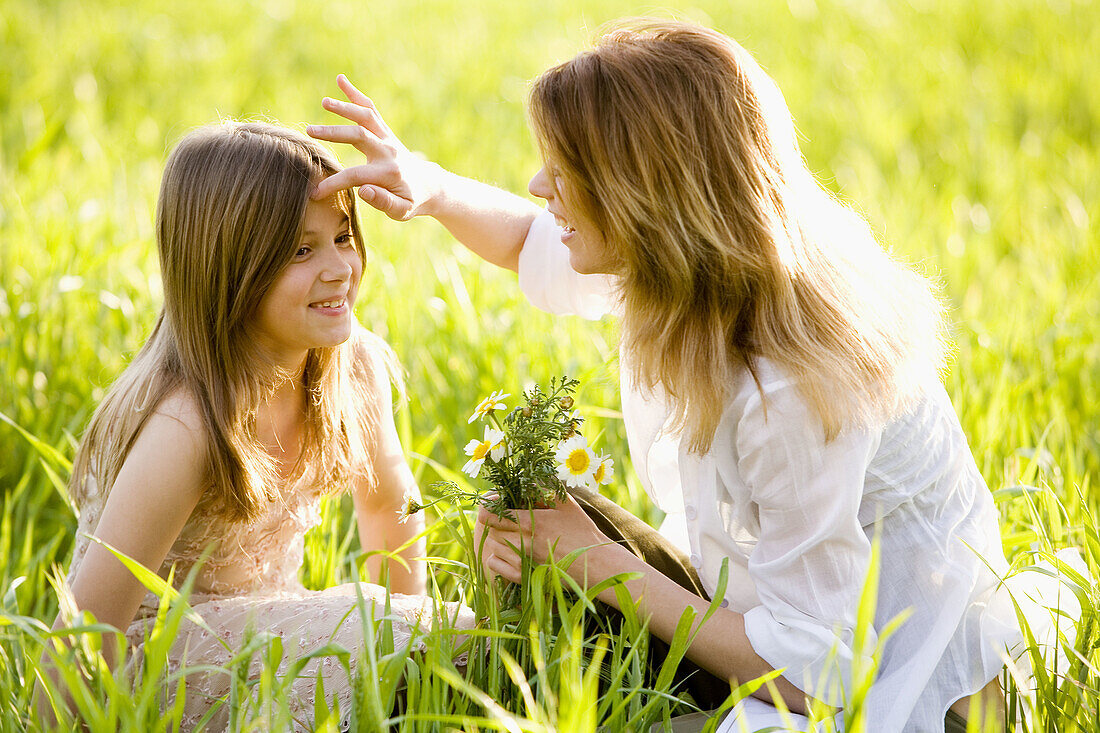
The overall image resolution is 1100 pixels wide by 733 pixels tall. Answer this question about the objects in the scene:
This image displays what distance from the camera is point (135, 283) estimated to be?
3.23m

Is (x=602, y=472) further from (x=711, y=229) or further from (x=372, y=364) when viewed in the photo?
(x=372, y=364)

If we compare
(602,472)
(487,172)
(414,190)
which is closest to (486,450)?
(602,472)

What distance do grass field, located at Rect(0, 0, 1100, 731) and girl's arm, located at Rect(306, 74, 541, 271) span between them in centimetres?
35

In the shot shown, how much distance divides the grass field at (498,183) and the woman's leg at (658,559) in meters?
0.11

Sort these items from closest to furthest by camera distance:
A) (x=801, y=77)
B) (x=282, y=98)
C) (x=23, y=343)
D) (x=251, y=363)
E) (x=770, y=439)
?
1. (x=770, y=439)
2. (x=251, y=363)
3. (x=23, y=343)
4. (x=282, y=98)
5. (x=801, y=77)

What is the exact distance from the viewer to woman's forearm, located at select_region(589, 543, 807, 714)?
4.98 feet

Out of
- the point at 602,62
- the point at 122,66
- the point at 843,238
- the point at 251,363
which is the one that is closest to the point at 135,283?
the point at 251,363

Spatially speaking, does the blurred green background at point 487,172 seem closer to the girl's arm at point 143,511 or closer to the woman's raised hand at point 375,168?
the woman's raised hand at point 375,168

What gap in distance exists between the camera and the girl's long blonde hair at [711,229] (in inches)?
58.2

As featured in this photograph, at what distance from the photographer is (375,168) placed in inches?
65.4

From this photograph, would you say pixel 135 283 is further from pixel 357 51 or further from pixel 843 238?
pixel 357 51

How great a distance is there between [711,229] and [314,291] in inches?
26.5

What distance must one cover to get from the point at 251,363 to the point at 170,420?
0.17m

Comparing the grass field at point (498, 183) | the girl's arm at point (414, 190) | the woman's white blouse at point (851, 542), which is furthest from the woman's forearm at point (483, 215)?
the woman's white blouse at point (851, 542)
